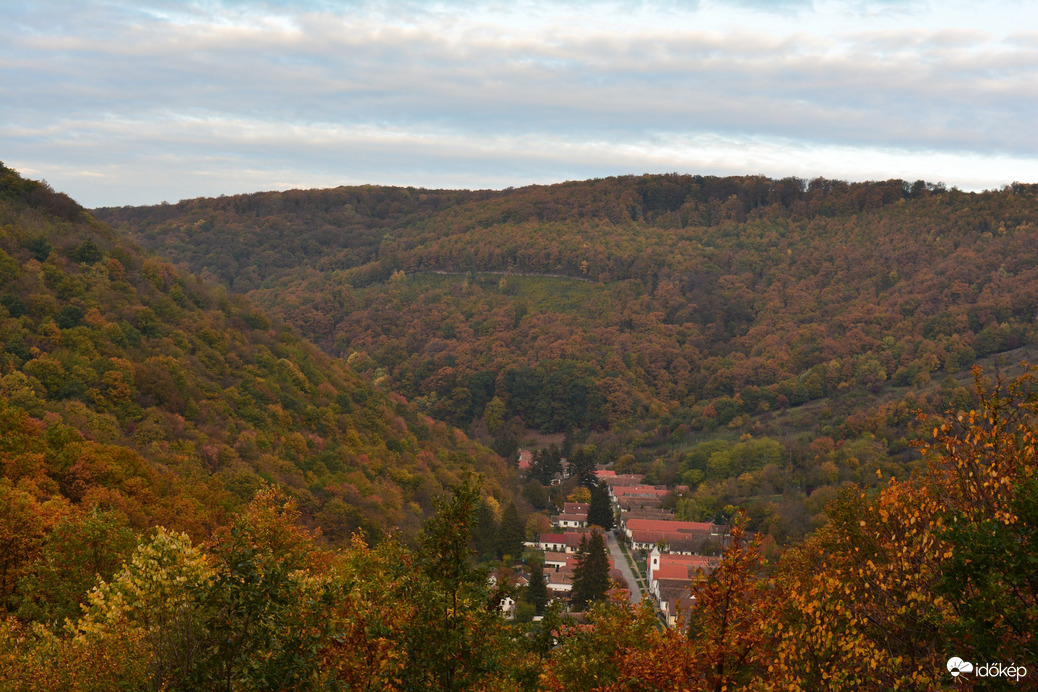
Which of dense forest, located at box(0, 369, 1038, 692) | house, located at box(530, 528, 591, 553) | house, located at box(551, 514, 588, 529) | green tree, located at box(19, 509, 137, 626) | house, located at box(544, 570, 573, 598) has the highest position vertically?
dense forest, located at box(0, 369, 1038, 692)

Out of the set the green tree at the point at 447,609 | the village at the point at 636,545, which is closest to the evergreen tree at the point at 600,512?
the village at the point at 636,545

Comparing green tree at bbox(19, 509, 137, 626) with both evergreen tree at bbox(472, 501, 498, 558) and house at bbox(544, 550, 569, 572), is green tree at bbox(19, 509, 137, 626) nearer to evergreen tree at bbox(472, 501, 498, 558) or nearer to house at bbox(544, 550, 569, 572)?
evergreen tree at bbox(472, 501, 498, 558)

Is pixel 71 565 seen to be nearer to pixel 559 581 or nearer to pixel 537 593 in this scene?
pixel 537 593

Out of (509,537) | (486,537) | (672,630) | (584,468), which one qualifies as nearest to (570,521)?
(584,468)

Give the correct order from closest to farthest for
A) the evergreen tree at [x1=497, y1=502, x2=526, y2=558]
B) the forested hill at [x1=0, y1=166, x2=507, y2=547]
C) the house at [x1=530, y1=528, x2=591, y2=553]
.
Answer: the forested hill at [x1=0, y1=166, x2=507, y2=547] < the evergreen tree at [x1=497, y1=502, x2=526, y2=558] < the house at [x1=530, y1=528, x2=591, y2=553]

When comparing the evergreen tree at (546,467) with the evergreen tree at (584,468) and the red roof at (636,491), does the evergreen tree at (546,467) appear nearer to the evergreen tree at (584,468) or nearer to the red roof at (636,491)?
the evergreen tree at (584,468)

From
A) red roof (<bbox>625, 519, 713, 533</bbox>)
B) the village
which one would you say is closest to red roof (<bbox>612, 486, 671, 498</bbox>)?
the village
